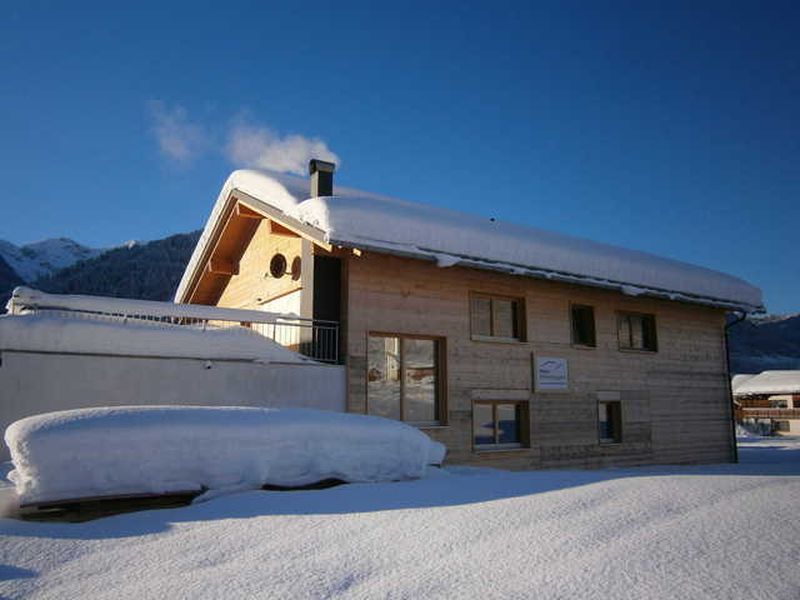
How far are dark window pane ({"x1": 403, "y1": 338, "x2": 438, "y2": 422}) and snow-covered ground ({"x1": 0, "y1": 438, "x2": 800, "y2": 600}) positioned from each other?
5845mm

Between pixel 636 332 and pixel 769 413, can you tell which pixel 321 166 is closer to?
pixel 636 332

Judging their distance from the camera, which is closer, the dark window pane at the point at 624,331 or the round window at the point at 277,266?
the round window at the point at 277,266

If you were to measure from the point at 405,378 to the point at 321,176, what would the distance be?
4364 millimetres

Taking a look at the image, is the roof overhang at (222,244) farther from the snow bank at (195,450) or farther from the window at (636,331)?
the window at (636,331)

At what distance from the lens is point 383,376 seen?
1132cm

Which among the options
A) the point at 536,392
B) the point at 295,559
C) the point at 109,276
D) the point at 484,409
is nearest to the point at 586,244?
the point at 536,392

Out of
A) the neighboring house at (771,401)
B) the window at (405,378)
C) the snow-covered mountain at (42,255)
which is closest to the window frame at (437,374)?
the window at (405,378)

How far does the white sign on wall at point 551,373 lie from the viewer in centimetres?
1310

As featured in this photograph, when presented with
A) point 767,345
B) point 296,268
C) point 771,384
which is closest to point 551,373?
point 296,268

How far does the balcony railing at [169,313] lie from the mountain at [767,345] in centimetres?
7451

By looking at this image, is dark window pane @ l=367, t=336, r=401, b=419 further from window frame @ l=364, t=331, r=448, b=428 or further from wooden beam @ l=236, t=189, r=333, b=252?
wooden beam @ l=236, t=189, r=333, b=252

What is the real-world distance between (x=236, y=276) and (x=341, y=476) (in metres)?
10.6

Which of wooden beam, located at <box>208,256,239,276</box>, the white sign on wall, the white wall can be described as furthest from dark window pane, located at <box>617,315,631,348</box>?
wooden beam, located at <box>208,256,239,276</box>

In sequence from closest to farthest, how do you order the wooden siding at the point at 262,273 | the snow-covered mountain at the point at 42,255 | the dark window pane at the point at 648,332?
the wooden siding at the point at 262,273, the dark window pane at the point at 648,332, the snow-covered mountain at the point at 42,255
